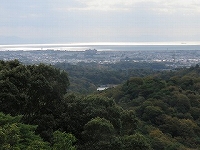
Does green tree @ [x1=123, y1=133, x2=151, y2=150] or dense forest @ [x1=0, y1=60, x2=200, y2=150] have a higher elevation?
dense forest @ [x1=0, y1=60, x2=200, y2=150]

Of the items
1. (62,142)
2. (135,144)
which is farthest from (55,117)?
(62,142)

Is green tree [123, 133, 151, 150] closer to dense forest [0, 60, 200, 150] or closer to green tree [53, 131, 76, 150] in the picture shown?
dense forest [0, 60, 200, 150]

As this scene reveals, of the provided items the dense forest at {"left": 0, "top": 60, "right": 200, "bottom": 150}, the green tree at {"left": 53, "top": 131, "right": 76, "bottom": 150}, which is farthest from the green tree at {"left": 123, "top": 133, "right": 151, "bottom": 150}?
the green tree at {"left": 53, "top": 131, "right": 76, "bottom": 150}

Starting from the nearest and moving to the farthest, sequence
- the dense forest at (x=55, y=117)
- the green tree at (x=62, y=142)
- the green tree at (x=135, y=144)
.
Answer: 1. the green tree at (x=62, y=142)
2. the dense forest at (x=55, y=117)
3. the green tree at (x=135, y=144)

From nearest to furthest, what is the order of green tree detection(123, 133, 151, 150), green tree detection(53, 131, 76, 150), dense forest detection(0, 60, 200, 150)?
green tree detection(53, 131, 76, 150), dense forest detection(0, 60, 200, 150), green tree detection(123, 133, 151, 150)

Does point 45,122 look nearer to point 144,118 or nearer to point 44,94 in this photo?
point 44,94

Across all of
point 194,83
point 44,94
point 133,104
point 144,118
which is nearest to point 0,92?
point 44,94

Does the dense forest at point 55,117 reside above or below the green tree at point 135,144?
above

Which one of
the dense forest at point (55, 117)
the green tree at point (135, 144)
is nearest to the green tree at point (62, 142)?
the dense forest at point (55, 117)

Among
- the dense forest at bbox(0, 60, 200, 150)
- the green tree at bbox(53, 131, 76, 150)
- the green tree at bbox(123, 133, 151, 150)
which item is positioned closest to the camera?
the green tree at bbox(53, 131, 76, 150)

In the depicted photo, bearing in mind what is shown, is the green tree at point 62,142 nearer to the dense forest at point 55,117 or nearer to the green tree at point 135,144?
the dense forest at point 55,117

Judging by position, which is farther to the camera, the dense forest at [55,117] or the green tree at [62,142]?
the dense forest at [55,117]
